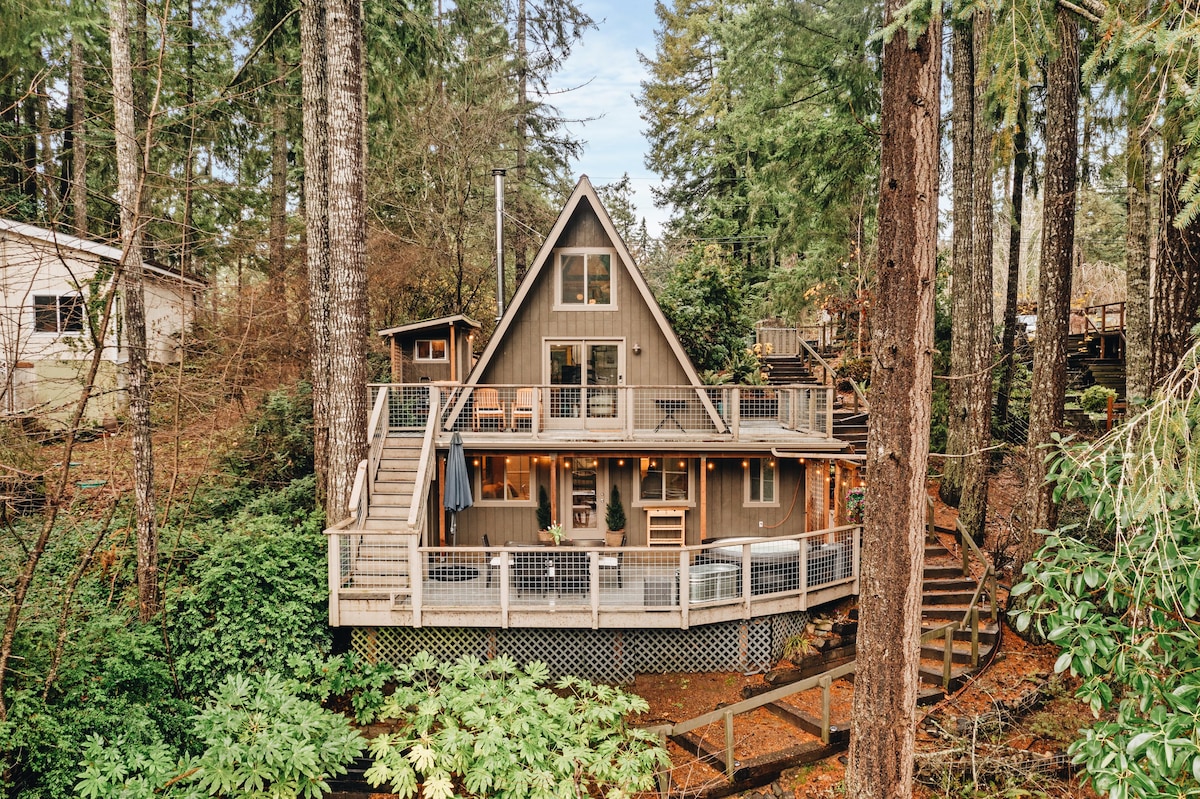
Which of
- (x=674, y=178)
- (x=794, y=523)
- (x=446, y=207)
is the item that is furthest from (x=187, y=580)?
(x=674, y=178)

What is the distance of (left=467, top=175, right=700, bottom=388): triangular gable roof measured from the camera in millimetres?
12734

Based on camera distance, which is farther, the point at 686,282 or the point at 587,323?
the point at 686,282

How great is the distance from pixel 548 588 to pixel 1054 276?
9110 mm

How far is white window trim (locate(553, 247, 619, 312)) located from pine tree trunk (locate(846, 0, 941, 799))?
8.24 meters

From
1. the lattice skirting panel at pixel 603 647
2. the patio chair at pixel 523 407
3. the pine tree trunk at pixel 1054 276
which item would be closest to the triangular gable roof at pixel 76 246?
the lattice skirting panel at pixel 603 647

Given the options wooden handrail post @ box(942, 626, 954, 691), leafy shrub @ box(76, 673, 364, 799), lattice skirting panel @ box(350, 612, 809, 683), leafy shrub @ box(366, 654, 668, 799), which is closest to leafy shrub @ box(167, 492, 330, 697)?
lattice skirting panel @ box(350, 612, 809, 683)

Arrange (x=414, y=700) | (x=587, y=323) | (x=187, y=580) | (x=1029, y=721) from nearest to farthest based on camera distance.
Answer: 1. (x=414, y=700)
2. (x=1029, y=721)
3. (x=187, y=580)
4. (x=587, y=323)

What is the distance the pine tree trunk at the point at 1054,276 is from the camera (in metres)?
8.91

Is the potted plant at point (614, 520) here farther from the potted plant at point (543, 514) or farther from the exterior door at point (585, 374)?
the exterior door at point (585, 374)

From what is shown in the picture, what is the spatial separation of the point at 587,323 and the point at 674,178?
57.1ft

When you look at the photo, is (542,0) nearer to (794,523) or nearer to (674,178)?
(674,178)

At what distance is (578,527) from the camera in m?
13.3

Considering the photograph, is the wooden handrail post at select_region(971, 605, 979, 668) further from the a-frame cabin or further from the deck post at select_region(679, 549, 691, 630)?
the deck post at select_region(679, 549, 691, 630)

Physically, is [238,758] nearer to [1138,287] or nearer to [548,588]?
[548,588]
